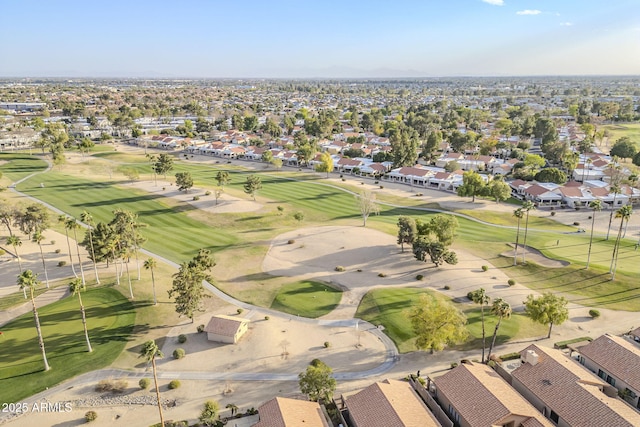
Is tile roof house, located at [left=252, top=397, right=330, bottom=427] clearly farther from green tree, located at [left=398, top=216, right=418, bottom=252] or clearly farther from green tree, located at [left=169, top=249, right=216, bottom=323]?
green tree, located at [left=398, top=216, right=418, bottom=252]

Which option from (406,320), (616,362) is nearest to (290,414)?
(406,320)

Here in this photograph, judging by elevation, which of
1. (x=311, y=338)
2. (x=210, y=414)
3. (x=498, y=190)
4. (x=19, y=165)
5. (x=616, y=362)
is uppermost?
(x=19, y=165)

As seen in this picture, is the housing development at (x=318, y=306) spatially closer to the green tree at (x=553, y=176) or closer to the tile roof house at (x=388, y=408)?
the tile roof house at (x=388, y=408)

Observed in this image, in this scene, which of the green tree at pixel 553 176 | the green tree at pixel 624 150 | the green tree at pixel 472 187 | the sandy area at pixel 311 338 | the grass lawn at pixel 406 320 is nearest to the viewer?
the sandy area at pixel 311 338

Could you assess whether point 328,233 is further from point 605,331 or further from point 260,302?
point 605,331

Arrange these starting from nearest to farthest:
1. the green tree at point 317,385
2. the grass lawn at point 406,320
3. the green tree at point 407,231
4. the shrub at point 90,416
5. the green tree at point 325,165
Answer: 1. the shrub at point 90,416
2. the green tree at point 317,385
3. the grass lawn at point 406,320
4. the green tree at point 407,231
5. the green tree at point 325,165

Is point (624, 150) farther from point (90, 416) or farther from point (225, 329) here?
point (90, 416)

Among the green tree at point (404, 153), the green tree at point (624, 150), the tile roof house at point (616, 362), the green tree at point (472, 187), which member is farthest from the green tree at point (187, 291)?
the green tree at point (624, 150)
